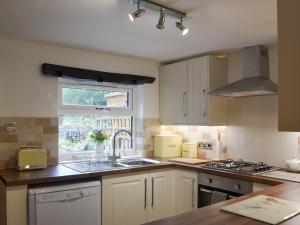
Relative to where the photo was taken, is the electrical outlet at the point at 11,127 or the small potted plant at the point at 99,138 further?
the small potted plant at the point at 99,138

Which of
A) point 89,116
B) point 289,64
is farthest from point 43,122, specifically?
point 289,64

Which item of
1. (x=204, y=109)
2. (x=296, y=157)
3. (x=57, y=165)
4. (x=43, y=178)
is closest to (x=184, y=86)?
(x=204, y=109)

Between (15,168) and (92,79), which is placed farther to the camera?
(92,79)

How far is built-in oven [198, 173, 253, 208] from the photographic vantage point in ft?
8.18

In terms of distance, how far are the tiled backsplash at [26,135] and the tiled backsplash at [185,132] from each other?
1.21 metres

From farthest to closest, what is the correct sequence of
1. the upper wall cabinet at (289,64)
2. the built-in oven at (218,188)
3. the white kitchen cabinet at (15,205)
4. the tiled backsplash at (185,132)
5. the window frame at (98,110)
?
the tiled backsplash at (185,132)
the window frame at (98,110)
the built-in oven at (218,188)
the white kitchen cabinet at (15,205)
the upper wall cabinet at (289,64)

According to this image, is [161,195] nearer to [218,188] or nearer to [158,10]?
[218,188]

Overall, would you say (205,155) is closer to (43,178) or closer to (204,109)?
(204,109)

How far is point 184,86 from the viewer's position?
3.43m

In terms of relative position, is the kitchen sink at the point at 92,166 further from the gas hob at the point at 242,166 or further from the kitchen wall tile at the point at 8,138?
the gas hob at the point at 242,166

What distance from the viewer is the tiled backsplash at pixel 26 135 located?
2.62m

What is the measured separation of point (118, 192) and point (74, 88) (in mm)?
1288

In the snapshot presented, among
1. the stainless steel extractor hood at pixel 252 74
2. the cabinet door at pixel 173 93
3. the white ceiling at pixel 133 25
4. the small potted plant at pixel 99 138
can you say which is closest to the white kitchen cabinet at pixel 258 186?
the stainless steel extractor hood at pixel 252 74

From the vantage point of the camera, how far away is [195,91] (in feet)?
10.8
